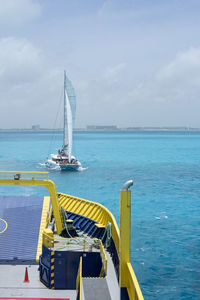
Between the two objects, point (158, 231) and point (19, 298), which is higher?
point (19, 298)

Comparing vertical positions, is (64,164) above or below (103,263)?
below

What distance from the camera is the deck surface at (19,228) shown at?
19969 mm

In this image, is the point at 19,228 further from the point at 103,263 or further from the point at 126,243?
the point at 126,243

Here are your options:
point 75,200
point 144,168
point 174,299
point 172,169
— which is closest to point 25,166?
point 144,168

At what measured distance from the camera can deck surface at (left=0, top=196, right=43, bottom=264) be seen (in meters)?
20.0

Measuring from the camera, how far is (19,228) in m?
22.4

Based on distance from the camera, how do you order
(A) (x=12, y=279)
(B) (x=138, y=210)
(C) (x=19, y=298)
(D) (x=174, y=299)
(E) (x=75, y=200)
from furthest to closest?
1. (B) (x=138, y=210)
2. (E) (x=75, y=200)
3. (D) (x=174, y=299)
4. (A) (x=12, y=279)
5. (C) (x=19, y=298)

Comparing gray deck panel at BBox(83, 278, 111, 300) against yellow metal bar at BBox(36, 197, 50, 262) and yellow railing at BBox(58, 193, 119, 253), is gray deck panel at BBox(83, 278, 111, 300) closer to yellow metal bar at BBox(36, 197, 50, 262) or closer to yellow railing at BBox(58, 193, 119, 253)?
yellow railing at BBox(58, 193, 119, 253)

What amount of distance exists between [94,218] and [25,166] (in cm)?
7118

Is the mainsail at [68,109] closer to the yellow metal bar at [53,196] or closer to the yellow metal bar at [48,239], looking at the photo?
the yellow metal bar at [53,196]

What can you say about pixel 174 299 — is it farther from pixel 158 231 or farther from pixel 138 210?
pixel 138 210

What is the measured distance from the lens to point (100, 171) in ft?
275

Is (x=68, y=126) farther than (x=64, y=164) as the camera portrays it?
Yes

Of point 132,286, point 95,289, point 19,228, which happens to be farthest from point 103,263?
point 19,228
